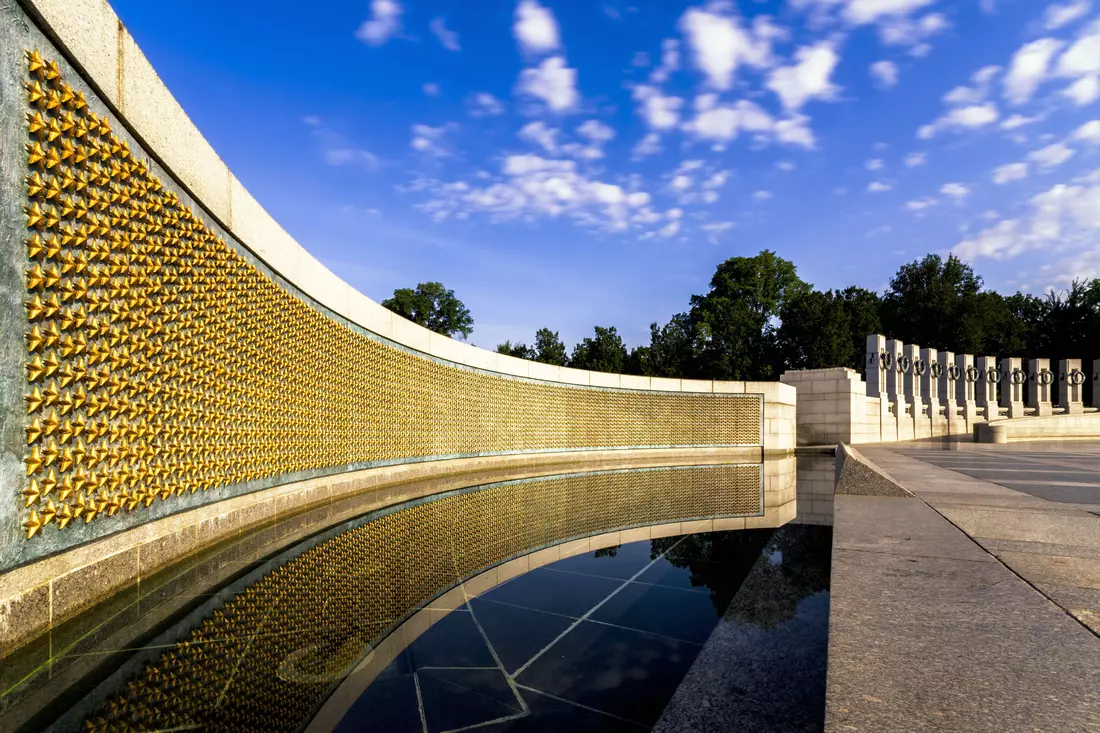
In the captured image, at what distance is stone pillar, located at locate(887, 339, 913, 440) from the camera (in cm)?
2700

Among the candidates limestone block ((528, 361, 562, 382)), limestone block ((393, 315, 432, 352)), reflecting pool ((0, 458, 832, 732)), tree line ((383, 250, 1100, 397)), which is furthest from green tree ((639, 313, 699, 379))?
reflecting pool ((0, 458, 832, 732))

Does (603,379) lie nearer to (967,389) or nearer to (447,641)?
(447,641)

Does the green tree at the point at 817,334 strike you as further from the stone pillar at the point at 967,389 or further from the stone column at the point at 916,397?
the stone column at the point at 916,397

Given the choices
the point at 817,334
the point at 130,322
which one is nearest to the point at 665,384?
the point at 130,322

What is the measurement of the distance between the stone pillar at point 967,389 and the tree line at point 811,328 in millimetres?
15374

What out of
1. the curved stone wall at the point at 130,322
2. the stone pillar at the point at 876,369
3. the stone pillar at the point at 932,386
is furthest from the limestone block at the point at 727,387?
the curved stone wall at the point at 130,322

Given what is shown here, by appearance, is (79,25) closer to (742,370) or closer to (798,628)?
(798,628)

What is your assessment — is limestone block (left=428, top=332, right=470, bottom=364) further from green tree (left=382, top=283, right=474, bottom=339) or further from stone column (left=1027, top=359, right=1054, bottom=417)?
green tree (left=382, top=283, right=474, bottom=339)

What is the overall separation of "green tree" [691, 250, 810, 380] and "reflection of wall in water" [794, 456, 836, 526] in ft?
102

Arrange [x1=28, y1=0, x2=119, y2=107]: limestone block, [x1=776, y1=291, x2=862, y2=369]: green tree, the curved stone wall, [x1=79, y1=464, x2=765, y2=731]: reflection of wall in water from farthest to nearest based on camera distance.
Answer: [x1=776, y1=291, x2=862, y2=369]: green tree
[x1=28, y1=0, x2=119, y2=107]: limestone block
the curved stone wall
[x1=79, y1=464, x2=765, y2=731]: reflection of wall in water

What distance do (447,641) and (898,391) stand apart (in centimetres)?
2999

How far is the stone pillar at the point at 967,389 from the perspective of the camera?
2964cm

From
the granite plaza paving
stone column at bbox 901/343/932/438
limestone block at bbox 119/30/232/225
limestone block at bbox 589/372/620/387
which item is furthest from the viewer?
stone column at bbox 901/343/932/438

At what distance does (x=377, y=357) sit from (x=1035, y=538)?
9716 millimetres
